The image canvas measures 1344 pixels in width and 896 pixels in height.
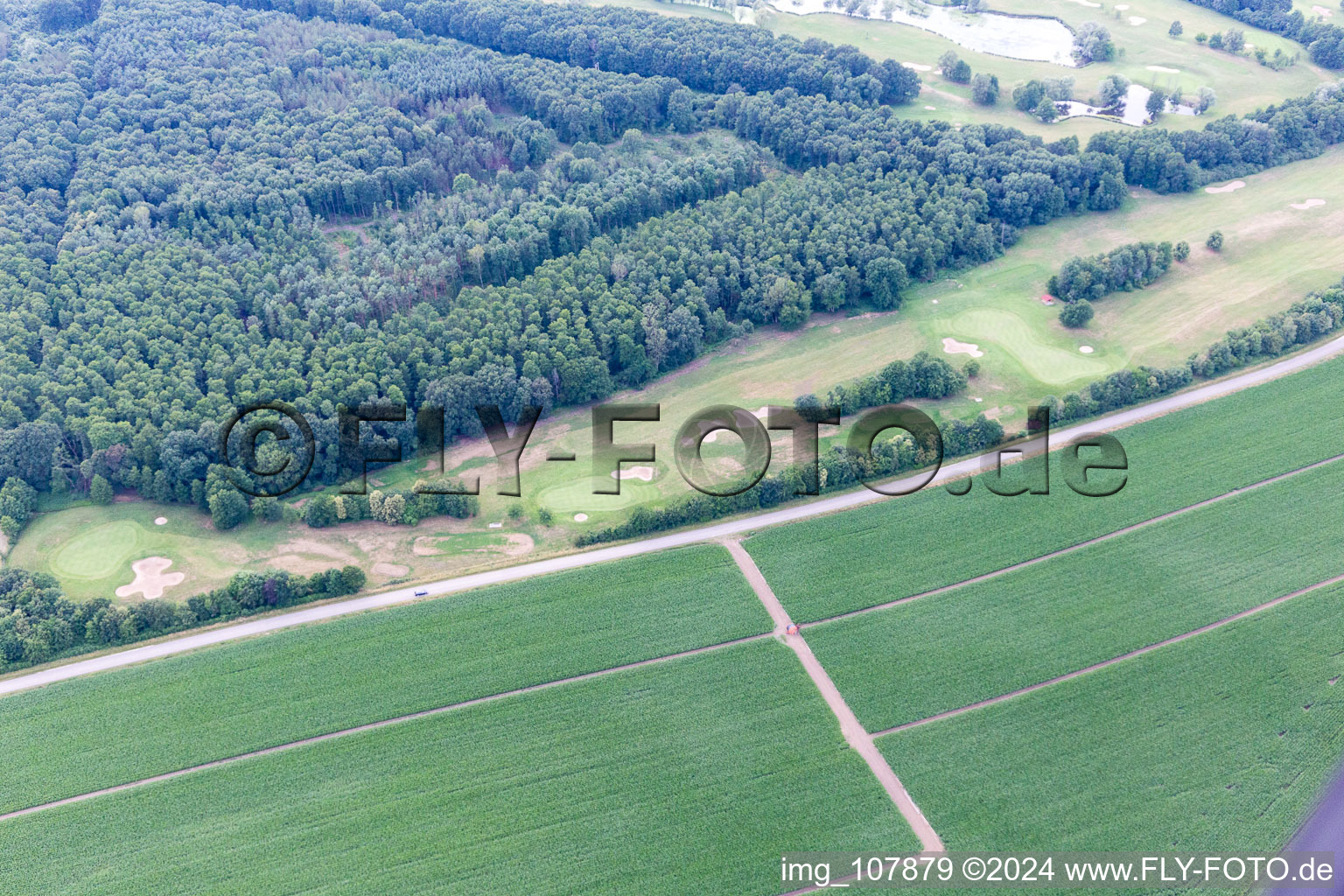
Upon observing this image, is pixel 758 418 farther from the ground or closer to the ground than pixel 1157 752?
farther from the ground

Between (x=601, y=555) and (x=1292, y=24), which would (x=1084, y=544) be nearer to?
(x=601, y=555)

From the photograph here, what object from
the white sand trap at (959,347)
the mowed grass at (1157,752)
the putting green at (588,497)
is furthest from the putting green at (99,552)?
the white sand trap at (959,347)

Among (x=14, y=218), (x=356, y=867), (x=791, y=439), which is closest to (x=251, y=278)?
(x=14, y=218)

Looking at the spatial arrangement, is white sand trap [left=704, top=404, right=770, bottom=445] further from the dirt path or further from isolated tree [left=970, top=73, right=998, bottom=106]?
isolated tree [left=970, top=73, right=998, bottom=106]

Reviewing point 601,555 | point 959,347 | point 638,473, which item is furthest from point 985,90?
point 601,555

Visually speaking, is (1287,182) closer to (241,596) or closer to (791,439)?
(791,439)

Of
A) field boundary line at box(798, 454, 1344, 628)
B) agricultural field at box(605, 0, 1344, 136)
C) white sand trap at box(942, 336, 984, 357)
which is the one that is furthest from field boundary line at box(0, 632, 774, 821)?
agricultural field at box(605, 0, 1344, 136)

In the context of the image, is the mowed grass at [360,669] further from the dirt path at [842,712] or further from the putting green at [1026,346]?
the putting green at [1026,346]
